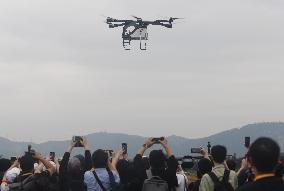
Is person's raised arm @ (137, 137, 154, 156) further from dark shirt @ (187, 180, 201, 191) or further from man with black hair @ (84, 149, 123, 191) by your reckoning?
dark shirt @ (187, 180, 201, 191)

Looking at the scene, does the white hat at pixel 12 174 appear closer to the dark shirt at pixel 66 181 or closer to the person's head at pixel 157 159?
the dark shirt at pixel 66 181

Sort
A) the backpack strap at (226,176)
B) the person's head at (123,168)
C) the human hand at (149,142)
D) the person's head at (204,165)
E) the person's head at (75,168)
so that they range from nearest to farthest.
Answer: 1. the backpack strap at (226,176)
2. the human hand at (149,142)
3. the person's head at (204,165)
4. the person's head at (75,168)
5. the person's head at (123,168)

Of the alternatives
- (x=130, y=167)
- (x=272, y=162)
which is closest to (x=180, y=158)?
(x=130, y=167)

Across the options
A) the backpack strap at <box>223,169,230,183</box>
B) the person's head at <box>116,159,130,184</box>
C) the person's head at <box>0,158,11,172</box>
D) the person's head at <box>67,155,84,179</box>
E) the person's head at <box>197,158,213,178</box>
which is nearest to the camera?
the backpack strap at <box>223,169,230,183</box>

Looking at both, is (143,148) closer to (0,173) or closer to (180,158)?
(180,158)

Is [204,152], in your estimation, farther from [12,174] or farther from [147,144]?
[12,174]

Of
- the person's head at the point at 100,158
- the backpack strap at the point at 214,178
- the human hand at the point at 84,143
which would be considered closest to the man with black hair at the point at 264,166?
the backpack strap at the point at 214,178

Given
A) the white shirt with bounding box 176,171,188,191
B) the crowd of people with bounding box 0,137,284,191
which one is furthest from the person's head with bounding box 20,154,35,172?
the white shirt with bounding box 176,171,188,191

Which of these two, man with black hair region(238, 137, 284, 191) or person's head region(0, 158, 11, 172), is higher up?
man with black hair region(238, 137, 284, 191)
